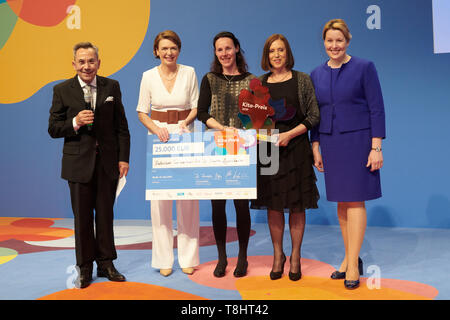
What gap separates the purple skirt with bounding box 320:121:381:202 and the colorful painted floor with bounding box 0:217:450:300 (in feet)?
1.81

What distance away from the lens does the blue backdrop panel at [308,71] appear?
4477mm

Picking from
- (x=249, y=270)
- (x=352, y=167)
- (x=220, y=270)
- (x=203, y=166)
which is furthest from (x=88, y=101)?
(x=352, y=167)

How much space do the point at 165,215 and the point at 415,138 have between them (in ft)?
9.81

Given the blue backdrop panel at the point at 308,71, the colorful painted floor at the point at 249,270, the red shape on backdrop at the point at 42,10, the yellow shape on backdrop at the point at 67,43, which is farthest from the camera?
the red shape on backdrop at the point at 42,10

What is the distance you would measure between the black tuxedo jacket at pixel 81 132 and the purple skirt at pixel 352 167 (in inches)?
54.4

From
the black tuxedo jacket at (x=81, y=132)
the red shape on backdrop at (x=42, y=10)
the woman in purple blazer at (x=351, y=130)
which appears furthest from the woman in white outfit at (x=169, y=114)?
the red shape on backdrop at (x=42, y=10)

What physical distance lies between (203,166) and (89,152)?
71 centimetres

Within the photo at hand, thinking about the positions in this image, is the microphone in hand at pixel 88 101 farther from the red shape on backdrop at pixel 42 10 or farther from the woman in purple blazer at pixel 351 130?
the red shape on backdrop at pixel 42 10

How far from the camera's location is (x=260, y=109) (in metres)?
2.54

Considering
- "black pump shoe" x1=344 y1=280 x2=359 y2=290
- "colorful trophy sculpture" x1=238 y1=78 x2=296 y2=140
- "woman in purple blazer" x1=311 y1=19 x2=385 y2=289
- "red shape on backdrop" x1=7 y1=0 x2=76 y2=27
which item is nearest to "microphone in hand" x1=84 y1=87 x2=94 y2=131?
"colorful trophy sculpture" x1=238 y1=78 x2=296 y2=140

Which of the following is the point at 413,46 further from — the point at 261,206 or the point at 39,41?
the point at 39,41

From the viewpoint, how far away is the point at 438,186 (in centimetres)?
447

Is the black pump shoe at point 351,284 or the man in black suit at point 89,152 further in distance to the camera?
the man in black suit at point 89,152

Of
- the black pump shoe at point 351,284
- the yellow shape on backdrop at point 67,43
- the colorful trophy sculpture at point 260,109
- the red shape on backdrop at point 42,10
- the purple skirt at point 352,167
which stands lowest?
the black pump shoe at point 351,284
